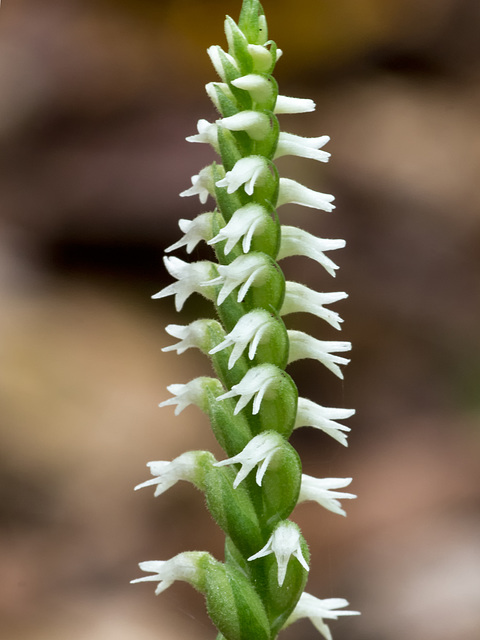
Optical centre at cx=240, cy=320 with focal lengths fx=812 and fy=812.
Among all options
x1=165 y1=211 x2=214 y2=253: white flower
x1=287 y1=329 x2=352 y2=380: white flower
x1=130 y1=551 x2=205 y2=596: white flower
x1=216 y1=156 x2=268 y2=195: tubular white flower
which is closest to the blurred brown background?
x1=130 y1=551 x2=205 y2=596: white flower

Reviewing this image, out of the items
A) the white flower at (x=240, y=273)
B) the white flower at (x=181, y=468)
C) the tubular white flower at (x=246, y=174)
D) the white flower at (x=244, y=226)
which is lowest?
the white flower at (x=181, y=468)

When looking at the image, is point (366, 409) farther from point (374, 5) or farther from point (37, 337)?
point (374, 5)

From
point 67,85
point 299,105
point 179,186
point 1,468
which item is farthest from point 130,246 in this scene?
point 299,105

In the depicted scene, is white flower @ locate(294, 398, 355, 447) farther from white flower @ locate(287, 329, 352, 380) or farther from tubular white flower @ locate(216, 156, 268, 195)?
tubular white flower @ locate(216, 156, 268, 195)

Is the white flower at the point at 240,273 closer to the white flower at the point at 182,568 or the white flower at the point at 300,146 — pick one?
the white flower at the point at 300,146

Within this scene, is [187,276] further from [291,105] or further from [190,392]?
[291,105]

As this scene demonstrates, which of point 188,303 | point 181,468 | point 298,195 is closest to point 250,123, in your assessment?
point 298,195

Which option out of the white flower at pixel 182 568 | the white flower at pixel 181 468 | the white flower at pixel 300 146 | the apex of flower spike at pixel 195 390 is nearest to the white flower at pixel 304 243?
the white flower at pixel 300 146
